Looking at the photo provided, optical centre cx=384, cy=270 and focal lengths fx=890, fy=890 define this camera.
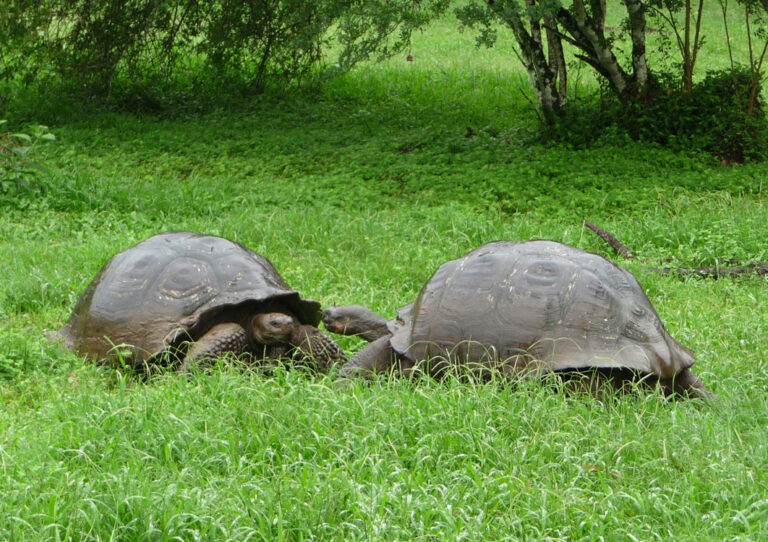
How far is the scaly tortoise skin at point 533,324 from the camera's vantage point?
379cm

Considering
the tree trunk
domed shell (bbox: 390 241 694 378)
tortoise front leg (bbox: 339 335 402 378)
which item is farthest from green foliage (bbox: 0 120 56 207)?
the tree trunk

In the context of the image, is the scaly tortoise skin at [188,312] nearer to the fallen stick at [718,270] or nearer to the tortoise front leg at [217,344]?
the tortoise front leg at [217,344]

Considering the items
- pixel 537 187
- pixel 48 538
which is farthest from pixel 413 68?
pixel 48 538

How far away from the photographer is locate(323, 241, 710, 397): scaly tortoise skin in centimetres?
379

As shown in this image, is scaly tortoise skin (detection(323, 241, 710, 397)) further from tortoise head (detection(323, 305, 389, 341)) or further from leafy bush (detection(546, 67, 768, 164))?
leafy bush (detection(546, 67, 768, 164))

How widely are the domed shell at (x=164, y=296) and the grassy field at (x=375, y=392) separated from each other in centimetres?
21

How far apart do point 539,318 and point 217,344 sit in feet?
5.18

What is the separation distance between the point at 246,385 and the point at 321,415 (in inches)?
20.9

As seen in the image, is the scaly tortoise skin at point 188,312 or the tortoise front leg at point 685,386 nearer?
the tortoise front leg at point 685,386

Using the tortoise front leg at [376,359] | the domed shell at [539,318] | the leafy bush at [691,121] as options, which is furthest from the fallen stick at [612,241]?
the leafy bush at [691,121]

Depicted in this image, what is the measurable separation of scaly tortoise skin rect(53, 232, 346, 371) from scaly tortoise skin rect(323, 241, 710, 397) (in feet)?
1.65

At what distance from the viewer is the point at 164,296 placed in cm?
452

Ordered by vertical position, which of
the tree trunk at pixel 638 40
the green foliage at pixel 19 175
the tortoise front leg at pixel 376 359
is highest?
the tree trunk at pixel 638 40

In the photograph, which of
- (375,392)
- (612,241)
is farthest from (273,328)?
(612,241)
